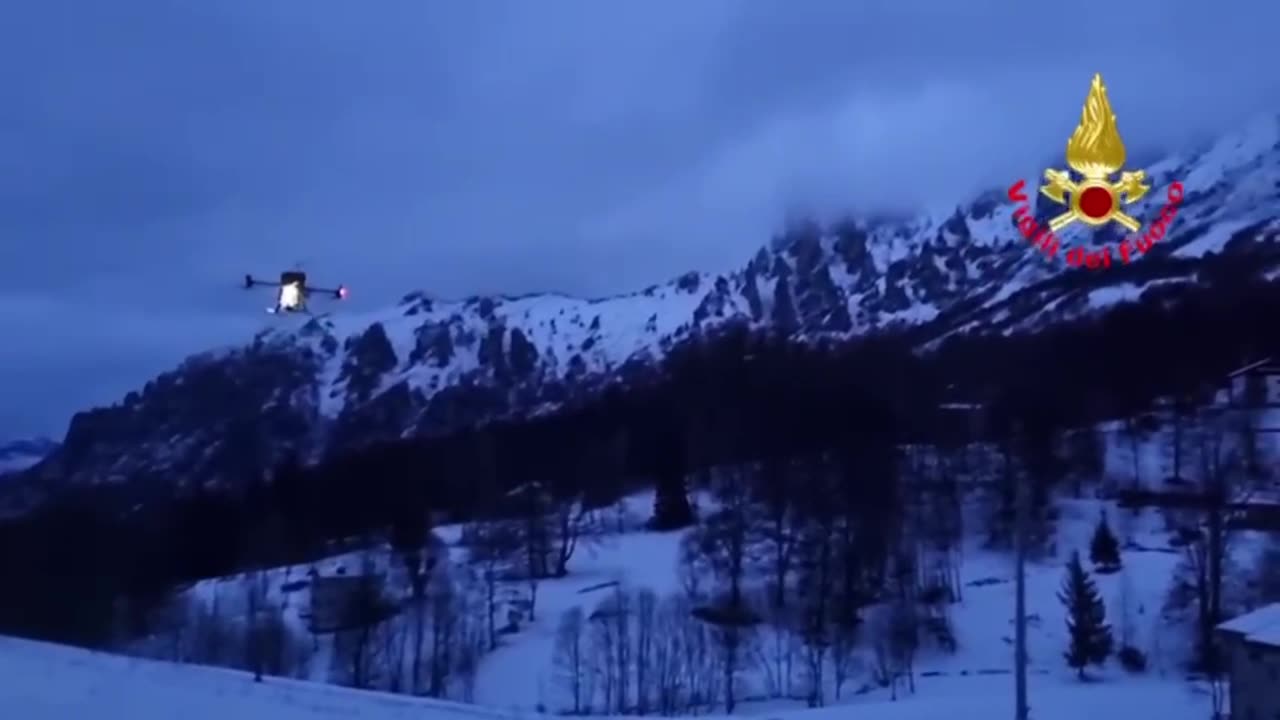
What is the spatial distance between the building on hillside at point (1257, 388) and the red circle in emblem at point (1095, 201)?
1159 inches

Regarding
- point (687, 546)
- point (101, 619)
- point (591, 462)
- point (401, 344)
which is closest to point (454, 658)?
point (101, 619)

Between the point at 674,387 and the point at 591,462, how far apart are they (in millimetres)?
5118

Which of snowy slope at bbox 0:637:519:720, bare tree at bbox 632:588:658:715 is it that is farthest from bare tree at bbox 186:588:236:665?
snowy slope at bbox 0:637:519:720

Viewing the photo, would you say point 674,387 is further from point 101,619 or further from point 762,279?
point 762,279

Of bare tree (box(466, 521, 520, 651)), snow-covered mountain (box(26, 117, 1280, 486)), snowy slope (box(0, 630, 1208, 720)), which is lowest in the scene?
bare tree (box(466, 521, 520, 651))

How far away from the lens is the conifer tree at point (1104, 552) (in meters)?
27.0

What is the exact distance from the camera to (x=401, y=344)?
16538 cm

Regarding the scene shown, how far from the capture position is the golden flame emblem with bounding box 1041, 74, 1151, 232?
267 inches

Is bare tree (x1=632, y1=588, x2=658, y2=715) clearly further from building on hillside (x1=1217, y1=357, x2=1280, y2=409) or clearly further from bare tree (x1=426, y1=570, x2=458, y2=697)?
building on hillside (x1=1217, y1=357, x2=1280, y2=409)

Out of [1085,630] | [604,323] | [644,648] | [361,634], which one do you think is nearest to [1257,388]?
[1085,630]

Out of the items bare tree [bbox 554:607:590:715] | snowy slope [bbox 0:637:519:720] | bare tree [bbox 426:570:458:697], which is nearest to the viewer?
snowy slope [bbox 0:637:519:720]

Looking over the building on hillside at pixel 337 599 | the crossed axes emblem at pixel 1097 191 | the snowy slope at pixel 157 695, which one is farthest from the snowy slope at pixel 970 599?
the crossed axes emblem at pixel 1097 191

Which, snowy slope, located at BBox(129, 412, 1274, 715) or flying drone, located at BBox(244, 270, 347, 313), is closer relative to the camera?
flying drone, located at BBox(244, 270, 347, 313)

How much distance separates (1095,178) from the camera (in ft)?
22.5
